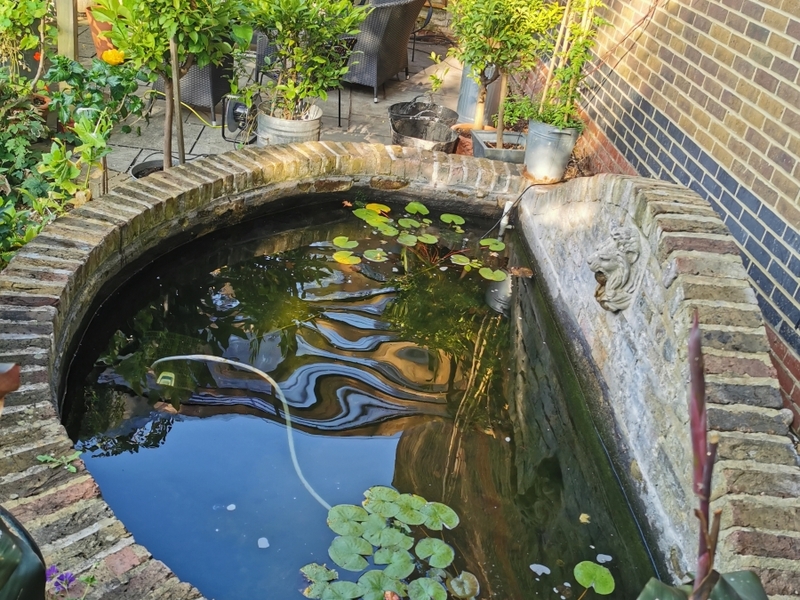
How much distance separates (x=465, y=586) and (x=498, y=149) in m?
3.52

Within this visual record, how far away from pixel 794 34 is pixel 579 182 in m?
1.08

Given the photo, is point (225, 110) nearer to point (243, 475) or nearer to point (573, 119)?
point (573, 119)

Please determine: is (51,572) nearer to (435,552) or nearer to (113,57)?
(435,552)

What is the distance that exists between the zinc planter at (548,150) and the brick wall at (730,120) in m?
0.36

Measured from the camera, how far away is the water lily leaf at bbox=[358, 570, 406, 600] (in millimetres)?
2152

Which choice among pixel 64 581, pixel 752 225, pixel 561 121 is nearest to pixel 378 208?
pixel 561 121

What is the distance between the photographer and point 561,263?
148 inches

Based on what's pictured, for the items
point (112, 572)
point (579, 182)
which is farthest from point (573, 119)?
point (112, 572)

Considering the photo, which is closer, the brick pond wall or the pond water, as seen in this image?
the brick pond wall

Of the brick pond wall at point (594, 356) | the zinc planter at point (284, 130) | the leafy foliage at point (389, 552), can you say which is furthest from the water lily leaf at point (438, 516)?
the zinc planter at point (284, 130)

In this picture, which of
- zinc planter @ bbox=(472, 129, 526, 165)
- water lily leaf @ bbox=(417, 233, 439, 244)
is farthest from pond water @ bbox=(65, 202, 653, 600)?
zinc planter @ bbox=(472, 129, 526, 165)

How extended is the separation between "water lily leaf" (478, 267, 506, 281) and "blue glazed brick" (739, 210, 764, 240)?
51.3 inches

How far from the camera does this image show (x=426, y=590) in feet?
7.18

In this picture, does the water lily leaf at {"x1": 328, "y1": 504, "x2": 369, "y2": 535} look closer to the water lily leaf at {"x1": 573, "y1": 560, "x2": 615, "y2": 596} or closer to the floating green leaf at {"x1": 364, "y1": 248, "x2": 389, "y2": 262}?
the water lily leaf at {"x1": 573, "y1": 560, "x2": 615, "y2": 596}
